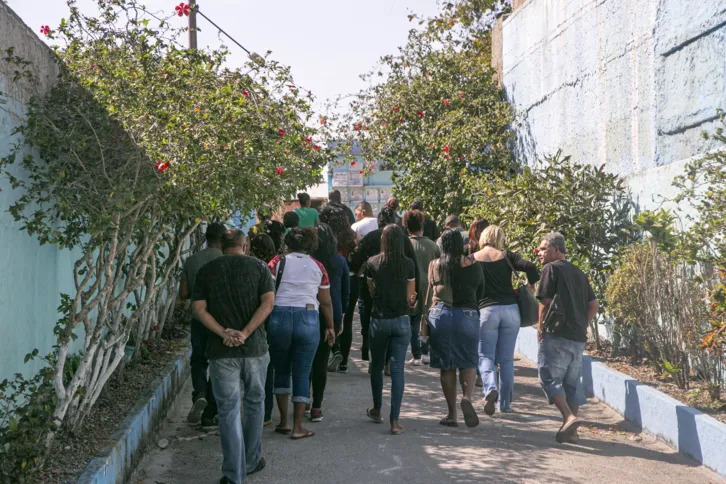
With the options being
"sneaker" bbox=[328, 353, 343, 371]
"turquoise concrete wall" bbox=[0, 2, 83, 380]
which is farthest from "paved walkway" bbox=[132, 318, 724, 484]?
"sneaker" bbox=[328, 353, 343, 371]

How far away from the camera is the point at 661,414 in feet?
21.6

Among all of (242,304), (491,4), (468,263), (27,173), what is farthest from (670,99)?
(491,4)

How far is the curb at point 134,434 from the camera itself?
193 inches

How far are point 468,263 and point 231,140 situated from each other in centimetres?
227

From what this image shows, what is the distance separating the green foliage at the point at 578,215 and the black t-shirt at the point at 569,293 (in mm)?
2368

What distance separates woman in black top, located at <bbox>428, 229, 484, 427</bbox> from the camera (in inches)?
273

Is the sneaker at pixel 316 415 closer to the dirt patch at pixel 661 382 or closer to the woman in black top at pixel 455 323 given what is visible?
the woman in black top at pixel 455 323

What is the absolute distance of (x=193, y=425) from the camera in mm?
7188

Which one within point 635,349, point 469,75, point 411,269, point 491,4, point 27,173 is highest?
point 491,4

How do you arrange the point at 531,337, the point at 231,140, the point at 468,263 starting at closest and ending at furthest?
the point at 231,140 → the point at 468,263 → the point at 531,337

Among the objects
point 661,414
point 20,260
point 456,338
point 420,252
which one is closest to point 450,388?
point 456,338

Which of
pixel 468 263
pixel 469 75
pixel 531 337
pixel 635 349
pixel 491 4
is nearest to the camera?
pixel 468 263

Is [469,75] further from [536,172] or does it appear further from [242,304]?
[242,304]

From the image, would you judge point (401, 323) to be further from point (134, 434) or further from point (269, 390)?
point (134, 434)
